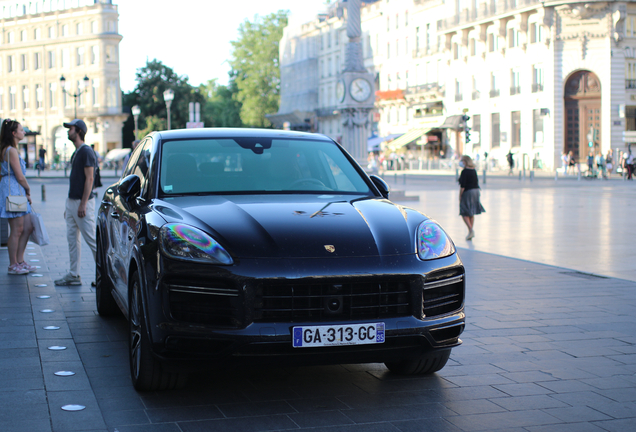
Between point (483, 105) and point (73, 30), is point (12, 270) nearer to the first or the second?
point (483, 105)

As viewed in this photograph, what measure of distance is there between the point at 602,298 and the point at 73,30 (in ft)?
314

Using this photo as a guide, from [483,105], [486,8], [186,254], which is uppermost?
[486,8]

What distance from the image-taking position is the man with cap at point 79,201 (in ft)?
Result: 29.8

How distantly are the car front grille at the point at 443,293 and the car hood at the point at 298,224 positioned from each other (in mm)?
231

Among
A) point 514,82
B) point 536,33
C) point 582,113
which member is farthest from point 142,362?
point 514,82

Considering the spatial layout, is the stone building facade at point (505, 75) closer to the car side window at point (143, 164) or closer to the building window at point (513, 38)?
the building window at point (513, 38)

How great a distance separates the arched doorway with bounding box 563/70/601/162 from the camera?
179ft

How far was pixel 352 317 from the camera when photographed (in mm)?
4523

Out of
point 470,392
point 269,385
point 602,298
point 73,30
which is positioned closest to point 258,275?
point 269,385

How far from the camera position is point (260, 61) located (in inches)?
3912

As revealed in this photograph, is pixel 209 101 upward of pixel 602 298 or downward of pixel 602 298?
upward

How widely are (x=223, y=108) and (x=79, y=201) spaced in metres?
99.6

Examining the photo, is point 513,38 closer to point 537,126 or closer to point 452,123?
point 537,126

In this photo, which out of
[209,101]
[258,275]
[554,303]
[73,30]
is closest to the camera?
[258,275]
